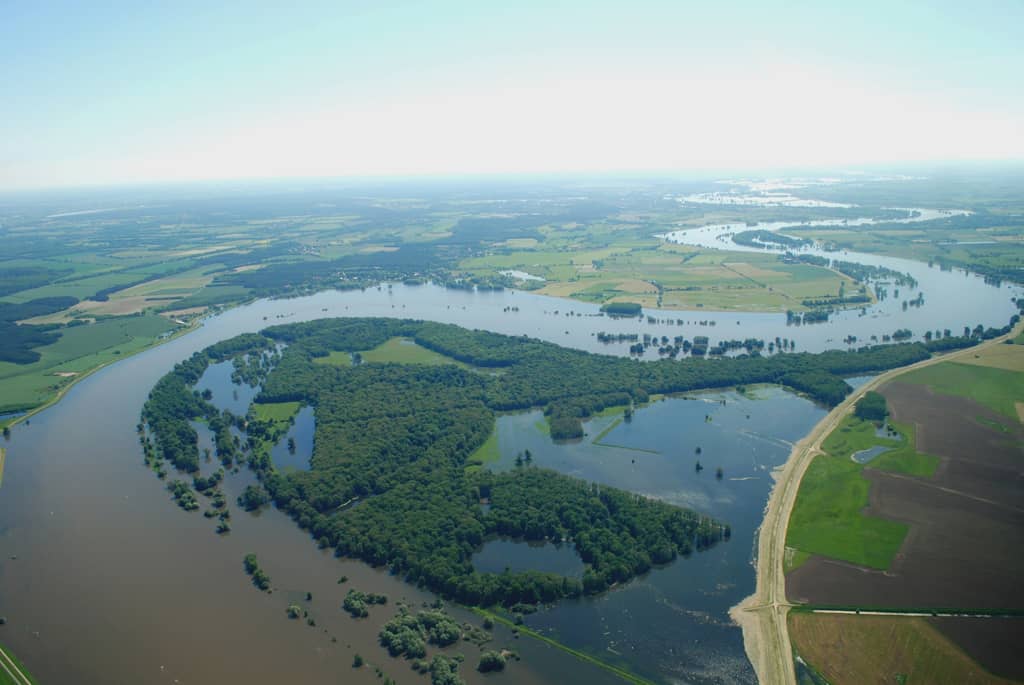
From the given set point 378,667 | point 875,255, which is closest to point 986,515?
point 378,667

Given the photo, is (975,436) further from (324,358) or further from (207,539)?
(324,358)

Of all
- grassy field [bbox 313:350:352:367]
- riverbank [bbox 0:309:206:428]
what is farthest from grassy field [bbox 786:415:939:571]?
riverbank [bbox 0:309:206:428]

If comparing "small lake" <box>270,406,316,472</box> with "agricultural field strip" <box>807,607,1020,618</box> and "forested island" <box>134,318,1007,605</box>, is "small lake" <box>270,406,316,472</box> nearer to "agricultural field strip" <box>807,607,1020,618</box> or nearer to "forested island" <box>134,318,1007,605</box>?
"forested island" <box>134,318,1007,605</box>

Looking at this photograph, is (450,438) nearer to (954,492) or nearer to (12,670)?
(12,670)

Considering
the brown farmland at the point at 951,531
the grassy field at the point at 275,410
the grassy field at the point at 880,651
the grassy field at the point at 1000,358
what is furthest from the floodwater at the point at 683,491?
the grassy field at the point at 1000,358

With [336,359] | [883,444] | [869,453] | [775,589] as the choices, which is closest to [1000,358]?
[883,444]

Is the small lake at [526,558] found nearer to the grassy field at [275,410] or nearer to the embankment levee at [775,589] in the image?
the embankment levee at [775,589]
